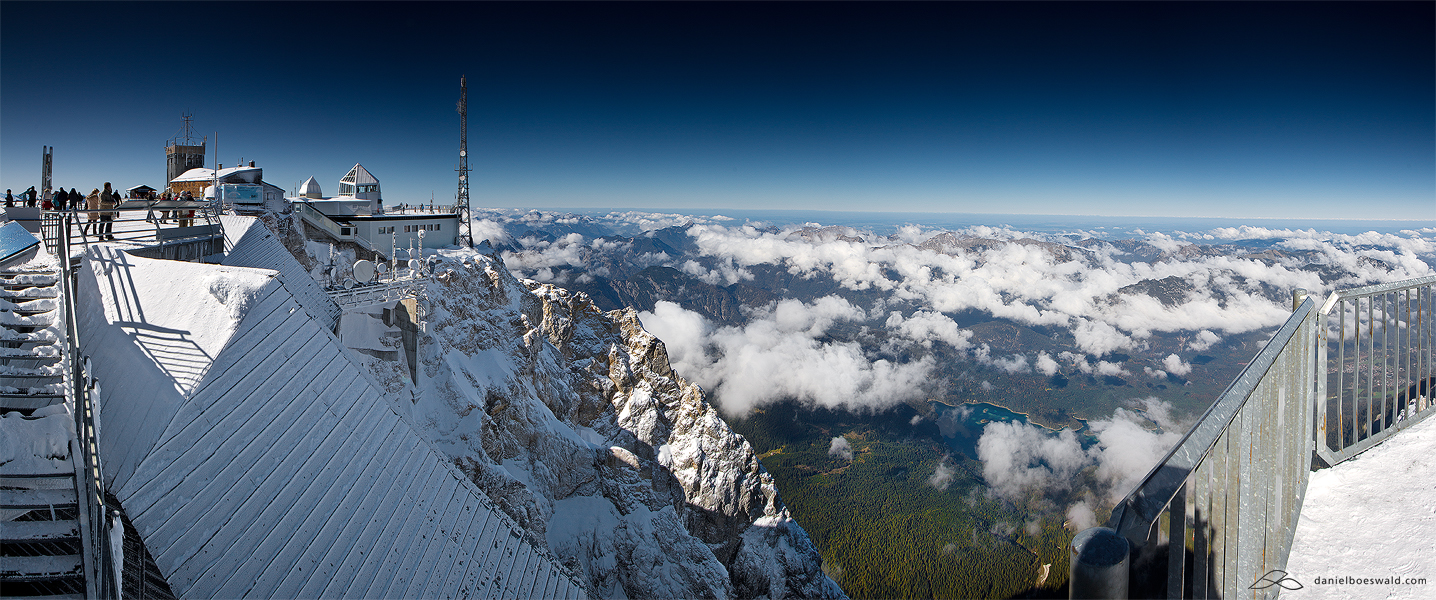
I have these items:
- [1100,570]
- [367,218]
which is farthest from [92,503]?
[367,218]

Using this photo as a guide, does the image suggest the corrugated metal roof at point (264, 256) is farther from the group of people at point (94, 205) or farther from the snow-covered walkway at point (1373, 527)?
the snow-covered walkway at point (1373, 527)

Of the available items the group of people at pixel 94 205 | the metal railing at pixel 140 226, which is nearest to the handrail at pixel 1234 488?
the metal railing at pixel 140 226

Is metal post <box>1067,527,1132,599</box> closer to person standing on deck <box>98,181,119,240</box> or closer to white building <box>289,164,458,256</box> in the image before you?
person standing on deck <box>98,181,119,240</box>

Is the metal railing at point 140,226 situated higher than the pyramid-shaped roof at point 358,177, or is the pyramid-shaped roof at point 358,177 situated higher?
the pyramid-shaped roof at point 358,177

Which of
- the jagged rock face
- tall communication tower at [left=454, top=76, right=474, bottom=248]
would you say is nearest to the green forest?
the jagged rock face

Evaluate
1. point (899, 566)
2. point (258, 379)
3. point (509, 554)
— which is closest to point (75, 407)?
point (258, 379)

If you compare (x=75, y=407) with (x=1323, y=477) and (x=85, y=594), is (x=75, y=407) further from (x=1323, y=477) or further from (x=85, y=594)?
(x=1323, y=477)
